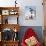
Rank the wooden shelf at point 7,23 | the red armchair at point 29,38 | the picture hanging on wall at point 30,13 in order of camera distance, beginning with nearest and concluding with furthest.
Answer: the red armchair at point 29,38
the wooden shelf at point 7,23
the picture hanging on wall at point 30,13

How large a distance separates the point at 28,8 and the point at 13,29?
782 millimetres

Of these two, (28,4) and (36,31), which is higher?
(28,4)

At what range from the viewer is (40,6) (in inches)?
192

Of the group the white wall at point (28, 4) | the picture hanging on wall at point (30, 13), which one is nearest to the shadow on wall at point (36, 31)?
the white wall at point (28, 4)

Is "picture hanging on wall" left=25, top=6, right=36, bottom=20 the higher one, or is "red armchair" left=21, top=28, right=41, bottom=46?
"picture hanging on wall" left=25, top=6, right=36, bottom=20

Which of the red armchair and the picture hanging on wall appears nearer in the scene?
the red armchair

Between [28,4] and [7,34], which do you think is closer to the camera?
[7,34]

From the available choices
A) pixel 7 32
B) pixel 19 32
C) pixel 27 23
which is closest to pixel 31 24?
Result: pixel 27 23

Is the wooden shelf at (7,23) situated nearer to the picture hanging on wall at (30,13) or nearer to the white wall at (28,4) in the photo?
the white wall at (28,4)

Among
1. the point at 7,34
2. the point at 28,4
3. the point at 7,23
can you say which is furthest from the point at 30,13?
the point at 7,34

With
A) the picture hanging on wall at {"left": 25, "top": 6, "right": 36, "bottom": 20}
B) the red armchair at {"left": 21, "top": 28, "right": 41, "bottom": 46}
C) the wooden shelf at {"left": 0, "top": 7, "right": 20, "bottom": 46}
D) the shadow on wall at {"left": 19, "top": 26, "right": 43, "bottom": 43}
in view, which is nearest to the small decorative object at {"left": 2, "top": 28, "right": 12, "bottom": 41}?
the wooden shelf at {"left": 0, "top": 7, "right": 20, "bottom": 46}

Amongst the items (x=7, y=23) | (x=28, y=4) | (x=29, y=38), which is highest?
(x=28, y=4)

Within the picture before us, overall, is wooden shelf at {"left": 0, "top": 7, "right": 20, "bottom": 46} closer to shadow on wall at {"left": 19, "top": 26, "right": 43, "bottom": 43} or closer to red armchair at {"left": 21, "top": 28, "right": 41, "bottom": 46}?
shadow on wall at {"left": 19, "top": 26, "right": 43, "bottom": 43}

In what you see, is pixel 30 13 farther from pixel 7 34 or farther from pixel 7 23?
pixel 7 34
